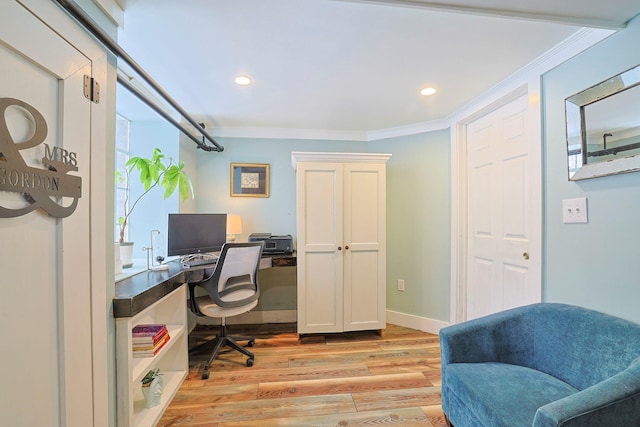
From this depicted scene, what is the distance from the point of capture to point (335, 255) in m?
2.66

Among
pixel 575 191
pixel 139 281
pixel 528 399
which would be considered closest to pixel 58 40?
pixel 139 281

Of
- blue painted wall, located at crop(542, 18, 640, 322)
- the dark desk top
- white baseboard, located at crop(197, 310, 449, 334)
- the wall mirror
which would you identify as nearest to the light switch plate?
blue painted wall, located at crop(542, 18, 640, 322)

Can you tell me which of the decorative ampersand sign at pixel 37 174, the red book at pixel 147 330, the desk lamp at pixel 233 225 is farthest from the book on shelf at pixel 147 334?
the desk lamp at pixel 233 225

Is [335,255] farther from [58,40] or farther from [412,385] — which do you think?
[58,40]

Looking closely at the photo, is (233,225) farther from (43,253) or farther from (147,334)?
(43,253)

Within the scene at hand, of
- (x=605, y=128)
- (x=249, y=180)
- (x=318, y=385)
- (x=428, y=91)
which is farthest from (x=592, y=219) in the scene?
(x=249, y=180)

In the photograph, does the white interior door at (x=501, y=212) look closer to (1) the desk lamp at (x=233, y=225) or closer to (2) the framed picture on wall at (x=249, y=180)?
(2) the framed picture on wall at (x=249, y=180)

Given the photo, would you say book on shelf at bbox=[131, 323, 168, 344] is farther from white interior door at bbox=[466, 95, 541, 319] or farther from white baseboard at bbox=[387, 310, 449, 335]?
white interior door at bbox=[466, 95, 541, 319]

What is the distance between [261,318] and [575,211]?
299 centimetres

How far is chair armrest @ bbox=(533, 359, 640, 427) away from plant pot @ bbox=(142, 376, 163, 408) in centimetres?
198

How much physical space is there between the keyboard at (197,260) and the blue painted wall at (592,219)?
2566 mm

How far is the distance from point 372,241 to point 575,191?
1.58 m

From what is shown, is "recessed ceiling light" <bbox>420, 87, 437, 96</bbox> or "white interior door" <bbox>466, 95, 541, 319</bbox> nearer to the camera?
"white interior door" <bbox>466, 95, 541, 319</bbox>

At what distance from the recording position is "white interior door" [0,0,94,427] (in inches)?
31.0
